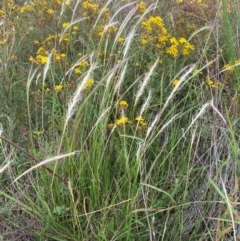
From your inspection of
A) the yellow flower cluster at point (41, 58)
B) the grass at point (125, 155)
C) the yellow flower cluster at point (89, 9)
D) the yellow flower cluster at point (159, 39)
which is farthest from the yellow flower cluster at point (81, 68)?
the yellow flower cluster at point (89, 9)

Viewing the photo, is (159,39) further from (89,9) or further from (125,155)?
(125,155)

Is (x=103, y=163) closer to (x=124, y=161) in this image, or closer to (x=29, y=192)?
(x=124, y=161)

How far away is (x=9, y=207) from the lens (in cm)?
160

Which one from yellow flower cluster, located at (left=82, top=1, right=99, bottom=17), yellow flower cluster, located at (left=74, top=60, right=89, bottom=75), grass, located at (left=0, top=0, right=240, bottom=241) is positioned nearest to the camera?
grass, located at (left=0, top=0, right=240, bottom=241)

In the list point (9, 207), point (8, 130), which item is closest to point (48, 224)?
point (9, 207)

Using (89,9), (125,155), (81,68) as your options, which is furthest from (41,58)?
(125,155)

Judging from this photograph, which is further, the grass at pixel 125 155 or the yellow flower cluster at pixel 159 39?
the yellow flower cluster at pixel 159 39

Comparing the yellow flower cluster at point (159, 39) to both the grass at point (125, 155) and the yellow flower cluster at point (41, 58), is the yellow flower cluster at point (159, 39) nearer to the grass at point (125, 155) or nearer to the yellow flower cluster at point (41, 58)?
the grass at point (125, 155)

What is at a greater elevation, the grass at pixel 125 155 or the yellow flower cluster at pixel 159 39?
the yellow flower cluster at pixel 159 39

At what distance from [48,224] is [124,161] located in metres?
0.33

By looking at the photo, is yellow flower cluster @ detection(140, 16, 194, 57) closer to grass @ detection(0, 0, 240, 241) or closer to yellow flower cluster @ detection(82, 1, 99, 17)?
grass @ detection(0, 0, 240, 241)

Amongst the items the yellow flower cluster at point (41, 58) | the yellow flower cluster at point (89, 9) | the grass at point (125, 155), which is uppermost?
the yellow flower cluster at point (89, 9)

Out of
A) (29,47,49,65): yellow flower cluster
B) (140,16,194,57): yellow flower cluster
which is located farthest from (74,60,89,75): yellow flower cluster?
(140,16,194,57): yellow flower cluster

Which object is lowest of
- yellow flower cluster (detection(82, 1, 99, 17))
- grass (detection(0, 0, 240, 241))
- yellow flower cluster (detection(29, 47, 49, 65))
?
grass (detection(0, 0, 240, 241))
